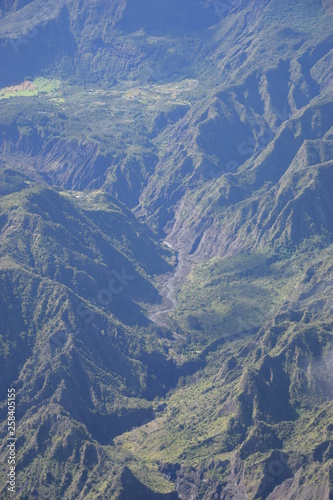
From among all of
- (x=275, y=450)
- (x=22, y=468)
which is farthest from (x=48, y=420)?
(x=275, y=450)

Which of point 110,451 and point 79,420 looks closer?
point 110,451

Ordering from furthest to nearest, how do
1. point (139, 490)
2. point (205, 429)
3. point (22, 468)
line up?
1. point (205, 429)
2. point (22, 468)
3. point (139, 490)

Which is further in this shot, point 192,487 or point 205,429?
point 205,429

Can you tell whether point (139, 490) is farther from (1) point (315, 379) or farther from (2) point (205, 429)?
(1) point (315, 379)

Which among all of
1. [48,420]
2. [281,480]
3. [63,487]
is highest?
[48,420]

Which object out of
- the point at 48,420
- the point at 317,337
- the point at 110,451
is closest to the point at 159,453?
the point at 110,451

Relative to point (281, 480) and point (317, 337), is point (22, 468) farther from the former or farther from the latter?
point (317, 337)

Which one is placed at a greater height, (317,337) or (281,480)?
(317,337)

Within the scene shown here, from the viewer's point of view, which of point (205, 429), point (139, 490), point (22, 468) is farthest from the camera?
point (205, 429)

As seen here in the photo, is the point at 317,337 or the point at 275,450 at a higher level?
the point at 317,337
